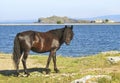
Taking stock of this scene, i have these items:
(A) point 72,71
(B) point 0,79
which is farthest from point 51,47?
(B) point 0,79

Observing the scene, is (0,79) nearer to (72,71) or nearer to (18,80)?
(18,80)

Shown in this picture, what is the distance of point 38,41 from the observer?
18.3m

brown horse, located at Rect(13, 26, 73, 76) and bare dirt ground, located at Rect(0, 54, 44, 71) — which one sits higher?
brown horse, located at Rect(13, 26, 73, 76)

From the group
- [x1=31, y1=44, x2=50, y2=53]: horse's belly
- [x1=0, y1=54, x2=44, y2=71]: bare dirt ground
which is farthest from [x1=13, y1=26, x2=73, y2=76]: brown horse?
[x1=0, y1=54, x2=44, y2=71]: bare dirt ground

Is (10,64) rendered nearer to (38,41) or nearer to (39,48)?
(39,48)

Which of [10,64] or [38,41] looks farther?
[10,64]

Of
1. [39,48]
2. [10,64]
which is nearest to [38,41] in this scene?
[39,48]

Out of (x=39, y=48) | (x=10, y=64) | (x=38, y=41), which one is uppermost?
(x=38, y=41)

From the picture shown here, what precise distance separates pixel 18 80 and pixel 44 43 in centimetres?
244

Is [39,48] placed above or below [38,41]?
below

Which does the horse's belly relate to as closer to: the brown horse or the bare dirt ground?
the brown horse

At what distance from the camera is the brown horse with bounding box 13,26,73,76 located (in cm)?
1794

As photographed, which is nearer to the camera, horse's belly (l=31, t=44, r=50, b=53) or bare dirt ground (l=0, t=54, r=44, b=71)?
horse's belly (l=31, t=44, r=50, b=53)

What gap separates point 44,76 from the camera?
17.6 metres
